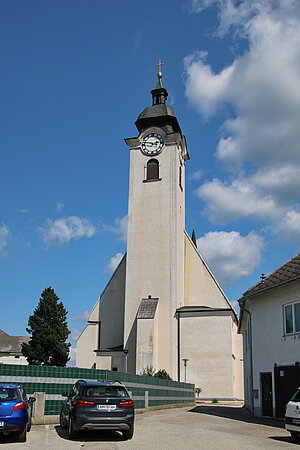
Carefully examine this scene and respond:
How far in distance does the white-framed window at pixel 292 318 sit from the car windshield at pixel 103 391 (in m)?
8.63

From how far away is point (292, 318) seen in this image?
762 inches

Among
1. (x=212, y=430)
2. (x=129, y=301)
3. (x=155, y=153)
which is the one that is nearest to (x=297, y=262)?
(x=212, y=430)

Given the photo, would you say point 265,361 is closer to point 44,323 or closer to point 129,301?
point 129,301

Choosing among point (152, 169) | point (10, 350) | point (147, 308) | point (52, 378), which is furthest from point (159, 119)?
point (10, 350)

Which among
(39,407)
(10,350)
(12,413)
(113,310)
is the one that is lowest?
(39,407)

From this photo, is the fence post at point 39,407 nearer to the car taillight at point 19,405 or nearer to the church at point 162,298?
the car taillight at point 19,405

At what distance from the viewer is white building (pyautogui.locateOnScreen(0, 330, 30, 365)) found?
234ft

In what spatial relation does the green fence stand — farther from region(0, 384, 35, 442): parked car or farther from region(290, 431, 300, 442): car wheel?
region(290, 431, 300, 442): car wheel

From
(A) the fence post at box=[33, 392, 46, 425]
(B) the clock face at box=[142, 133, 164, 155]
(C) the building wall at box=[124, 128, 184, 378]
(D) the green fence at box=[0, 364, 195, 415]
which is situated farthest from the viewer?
(B) the clock face at box=[142, 133, 164, 155]

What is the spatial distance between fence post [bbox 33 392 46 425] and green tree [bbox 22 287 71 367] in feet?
98.2

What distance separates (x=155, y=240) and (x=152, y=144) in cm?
893

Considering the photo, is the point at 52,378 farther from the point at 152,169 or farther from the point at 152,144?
the point at 152,144

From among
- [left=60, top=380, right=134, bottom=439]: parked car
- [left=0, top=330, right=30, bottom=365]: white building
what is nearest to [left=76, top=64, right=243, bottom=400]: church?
[left=60, top=380, right=134, bottom=439]: parked car

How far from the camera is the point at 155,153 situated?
1774 inches
